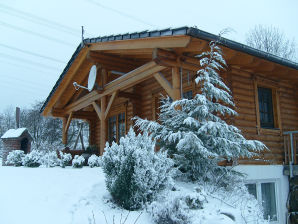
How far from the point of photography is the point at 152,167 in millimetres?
5078

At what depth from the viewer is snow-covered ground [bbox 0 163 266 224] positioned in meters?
4.44

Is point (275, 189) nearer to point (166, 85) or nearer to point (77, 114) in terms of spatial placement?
point (166, 85)

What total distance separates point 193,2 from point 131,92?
412 ft

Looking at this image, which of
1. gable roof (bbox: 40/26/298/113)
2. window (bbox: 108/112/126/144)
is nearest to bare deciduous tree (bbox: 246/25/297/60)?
window (bbox: 108/112/126/144)

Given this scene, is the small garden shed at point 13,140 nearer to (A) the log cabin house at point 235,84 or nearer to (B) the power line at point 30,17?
(A) the log cabin house at point 235,84

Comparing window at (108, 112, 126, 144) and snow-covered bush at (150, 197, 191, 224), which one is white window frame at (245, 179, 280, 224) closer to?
snow-covered bush at (150, 197, 191, 224)

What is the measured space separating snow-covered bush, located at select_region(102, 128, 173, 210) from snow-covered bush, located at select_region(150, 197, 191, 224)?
40 centimetres

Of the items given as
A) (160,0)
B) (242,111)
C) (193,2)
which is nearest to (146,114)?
(242,111)

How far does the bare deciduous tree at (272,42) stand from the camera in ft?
85.5

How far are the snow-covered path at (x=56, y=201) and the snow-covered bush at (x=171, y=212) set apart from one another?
21 cm

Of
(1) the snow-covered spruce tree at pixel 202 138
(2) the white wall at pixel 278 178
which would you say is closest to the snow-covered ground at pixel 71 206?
(1) the snow-covered spruce tree at pixel 202 138

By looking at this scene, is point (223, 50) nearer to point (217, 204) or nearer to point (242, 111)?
point (242, 111)

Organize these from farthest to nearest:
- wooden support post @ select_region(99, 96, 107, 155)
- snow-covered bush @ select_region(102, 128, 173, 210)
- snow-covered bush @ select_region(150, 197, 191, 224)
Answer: wooden support post @ select_region(99, 96, 107, 155), snow-covered bush @ select_region(102, 128, 173, 210), snow-covered bush @ select_region(150, 197, 191, 224)

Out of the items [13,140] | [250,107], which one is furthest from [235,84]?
[13,140]
